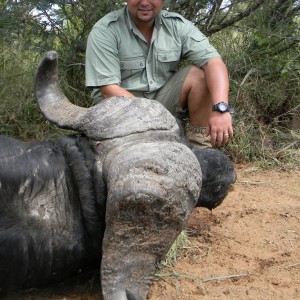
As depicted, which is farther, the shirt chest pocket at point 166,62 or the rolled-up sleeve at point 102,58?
the shirt chest pocket at point 166,62

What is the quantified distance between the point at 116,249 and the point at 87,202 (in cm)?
24

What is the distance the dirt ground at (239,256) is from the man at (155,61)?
1.51ft

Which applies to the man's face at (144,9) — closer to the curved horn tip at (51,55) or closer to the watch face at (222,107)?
the watch face at (222,107)

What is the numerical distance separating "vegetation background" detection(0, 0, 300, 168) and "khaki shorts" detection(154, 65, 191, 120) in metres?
0.64

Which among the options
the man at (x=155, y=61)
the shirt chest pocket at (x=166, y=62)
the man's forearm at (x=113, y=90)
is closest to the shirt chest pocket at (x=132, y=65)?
the man at (x=155, y=61)

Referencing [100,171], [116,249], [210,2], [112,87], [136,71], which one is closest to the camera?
[116,249]

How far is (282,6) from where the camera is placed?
4637 mm

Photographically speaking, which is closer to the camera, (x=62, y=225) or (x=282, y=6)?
(x=62, y=225)

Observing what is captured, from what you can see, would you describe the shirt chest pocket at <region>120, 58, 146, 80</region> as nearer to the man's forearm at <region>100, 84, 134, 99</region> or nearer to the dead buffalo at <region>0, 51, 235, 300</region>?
the man's forearm at <region>100, 84, 134, 99</region>

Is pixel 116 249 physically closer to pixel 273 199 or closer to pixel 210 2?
pixel 273 199

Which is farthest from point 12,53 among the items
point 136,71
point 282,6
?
point 282,6

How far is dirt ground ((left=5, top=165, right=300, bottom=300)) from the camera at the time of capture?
2.17 metres

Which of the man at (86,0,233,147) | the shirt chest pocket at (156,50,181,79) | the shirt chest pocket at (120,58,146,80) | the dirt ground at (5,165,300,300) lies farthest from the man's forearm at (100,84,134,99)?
the dirt ground at (5,165,300,300)

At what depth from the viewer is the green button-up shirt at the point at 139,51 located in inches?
132
